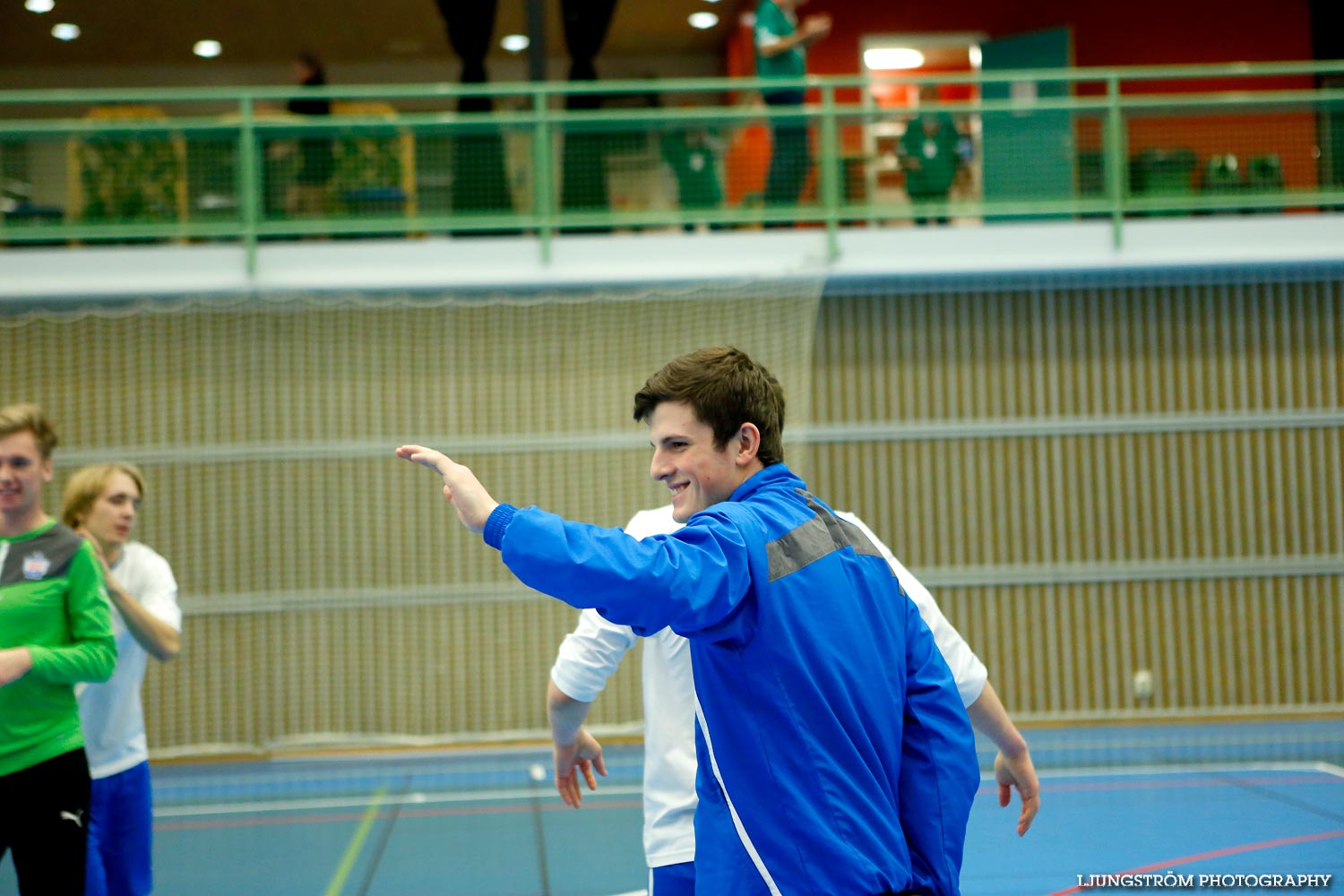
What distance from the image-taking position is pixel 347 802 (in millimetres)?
8164

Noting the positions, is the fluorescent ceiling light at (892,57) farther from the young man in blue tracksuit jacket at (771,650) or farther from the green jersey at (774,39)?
the young man in blue tracksuit jacket at (771,650)

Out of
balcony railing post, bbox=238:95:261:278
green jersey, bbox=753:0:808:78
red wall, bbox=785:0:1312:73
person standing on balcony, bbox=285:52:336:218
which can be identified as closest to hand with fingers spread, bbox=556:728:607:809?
balcony railing post, bbox=238:95:261:278

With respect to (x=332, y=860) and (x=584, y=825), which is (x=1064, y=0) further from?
(x=332, y=860)

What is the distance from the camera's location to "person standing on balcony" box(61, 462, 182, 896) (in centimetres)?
428

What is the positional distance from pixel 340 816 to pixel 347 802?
17.2 inches

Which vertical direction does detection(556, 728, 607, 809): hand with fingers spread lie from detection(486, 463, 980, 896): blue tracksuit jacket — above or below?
below

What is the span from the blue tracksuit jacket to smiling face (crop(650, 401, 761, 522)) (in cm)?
10

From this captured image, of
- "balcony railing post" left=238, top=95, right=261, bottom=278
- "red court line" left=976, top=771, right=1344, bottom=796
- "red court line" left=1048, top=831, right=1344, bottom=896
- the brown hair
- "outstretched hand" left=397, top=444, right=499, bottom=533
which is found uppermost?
"balcony railing post" left=238, top=95, right=261, bottom=278

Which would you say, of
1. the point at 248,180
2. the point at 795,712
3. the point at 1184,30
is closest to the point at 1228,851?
the point at 795,712

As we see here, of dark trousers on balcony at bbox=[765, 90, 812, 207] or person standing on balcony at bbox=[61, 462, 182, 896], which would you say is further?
dark trousers on balcony at bbox=[765, 90, 812, 207]

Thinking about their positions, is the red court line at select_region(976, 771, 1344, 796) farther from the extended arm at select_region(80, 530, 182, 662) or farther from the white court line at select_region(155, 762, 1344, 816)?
the extended arm at select_region(80, 530, 182, 662)

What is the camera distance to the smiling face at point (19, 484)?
3.59m

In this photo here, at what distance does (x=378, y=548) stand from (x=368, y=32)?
987 centimetres

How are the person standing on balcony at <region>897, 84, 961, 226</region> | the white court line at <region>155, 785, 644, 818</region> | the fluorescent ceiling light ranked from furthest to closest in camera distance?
the fluorescent ceiling light
the person standing on balcony at <region>897, 84, 961, 226</region>
the white court line at <region>155, 785, 644, 818</region>
